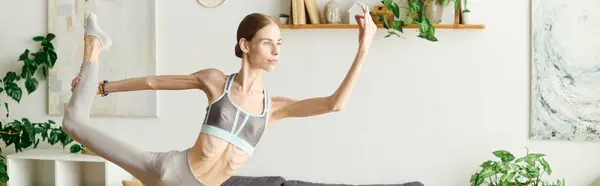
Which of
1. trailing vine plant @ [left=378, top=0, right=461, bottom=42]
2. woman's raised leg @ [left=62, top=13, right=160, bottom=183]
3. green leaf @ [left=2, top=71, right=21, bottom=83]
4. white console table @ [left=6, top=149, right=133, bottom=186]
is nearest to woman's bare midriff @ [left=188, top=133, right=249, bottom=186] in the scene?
woman's raised leg @ [left=62, top=13, right=160, bottom=183]

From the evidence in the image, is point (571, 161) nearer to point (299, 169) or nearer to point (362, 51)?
point (299, 169)

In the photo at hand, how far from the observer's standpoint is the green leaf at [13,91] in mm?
4801

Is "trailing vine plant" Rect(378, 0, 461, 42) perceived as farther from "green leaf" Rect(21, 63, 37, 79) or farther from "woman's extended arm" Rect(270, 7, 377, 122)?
"green leaf" Rect(21, 63, 37, 79)

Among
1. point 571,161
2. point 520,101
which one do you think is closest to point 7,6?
point 520,101

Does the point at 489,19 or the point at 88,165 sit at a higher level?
the point at 489,19

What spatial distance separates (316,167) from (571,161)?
54.3 inches

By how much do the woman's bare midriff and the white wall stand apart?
2245 mm

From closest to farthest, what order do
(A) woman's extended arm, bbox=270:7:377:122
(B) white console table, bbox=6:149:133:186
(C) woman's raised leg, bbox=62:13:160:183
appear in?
1. (A) woman's extended arm, bbox=270:7:377:122
2. (C) woman's raised leg, bbox=62:13:160:183
3. (B) white console table, bbox=6:149:133:186

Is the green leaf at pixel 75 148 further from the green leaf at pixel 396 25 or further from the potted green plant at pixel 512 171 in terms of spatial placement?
the potted green plant at pixel 512 171

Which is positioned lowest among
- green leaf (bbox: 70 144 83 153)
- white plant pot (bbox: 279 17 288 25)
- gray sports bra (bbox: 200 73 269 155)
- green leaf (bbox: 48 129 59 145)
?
green leaf (bbox: 70 144 83 153)

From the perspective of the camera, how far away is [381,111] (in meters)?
4.46

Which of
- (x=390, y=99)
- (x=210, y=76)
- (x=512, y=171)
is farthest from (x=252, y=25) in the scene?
(x=512, y=171)

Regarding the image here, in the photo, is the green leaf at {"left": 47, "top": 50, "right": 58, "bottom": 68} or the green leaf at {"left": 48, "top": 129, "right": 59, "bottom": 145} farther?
the green leaf at {"left": 47, "top": 50, "right": 58, "bottom": 68}

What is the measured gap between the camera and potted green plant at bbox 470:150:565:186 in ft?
13.5
